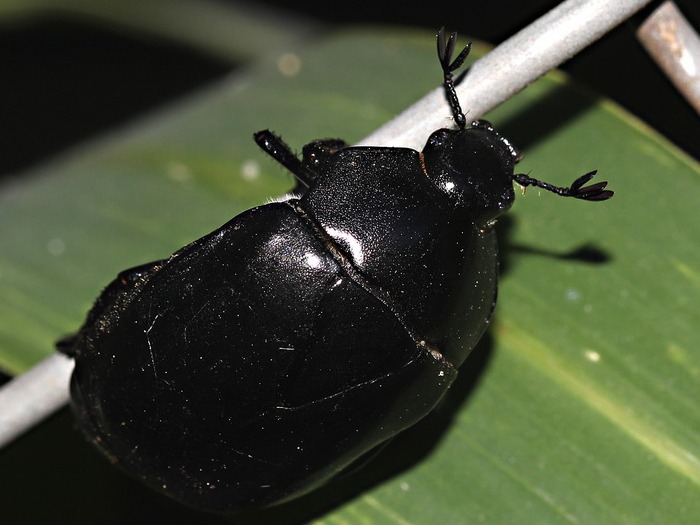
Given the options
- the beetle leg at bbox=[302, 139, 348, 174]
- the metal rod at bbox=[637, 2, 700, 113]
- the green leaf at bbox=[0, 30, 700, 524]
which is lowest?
the green leaf at bbox=[0, 30, 700, 524]

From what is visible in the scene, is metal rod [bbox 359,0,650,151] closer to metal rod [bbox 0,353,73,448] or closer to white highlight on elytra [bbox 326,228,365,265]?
white highlight on elytra [bbox 326,228,365,265]

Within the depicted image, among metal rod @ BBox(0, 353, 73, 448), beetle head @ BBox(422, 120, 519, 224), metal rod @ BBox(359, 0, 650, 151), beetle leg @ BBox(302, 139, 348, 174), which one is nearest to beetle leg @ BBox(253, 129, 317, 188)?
beetle leg @ BBox(302, 139, 348, 174)

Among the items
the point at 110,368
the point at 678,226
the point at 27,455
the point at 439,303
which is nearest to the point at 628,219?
the point at 678,226

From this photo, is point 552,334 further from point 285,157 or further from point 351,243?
point 285,157

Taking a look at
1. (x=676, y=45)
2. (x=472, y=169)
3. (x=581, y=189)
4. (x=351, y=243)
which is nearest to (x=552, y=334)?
(x=581, y=189)

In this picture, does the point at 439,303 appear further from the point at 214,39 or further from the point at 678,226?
the point at 214,39

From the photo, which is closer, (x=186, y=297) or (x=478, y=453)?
(x=186, y=297)
